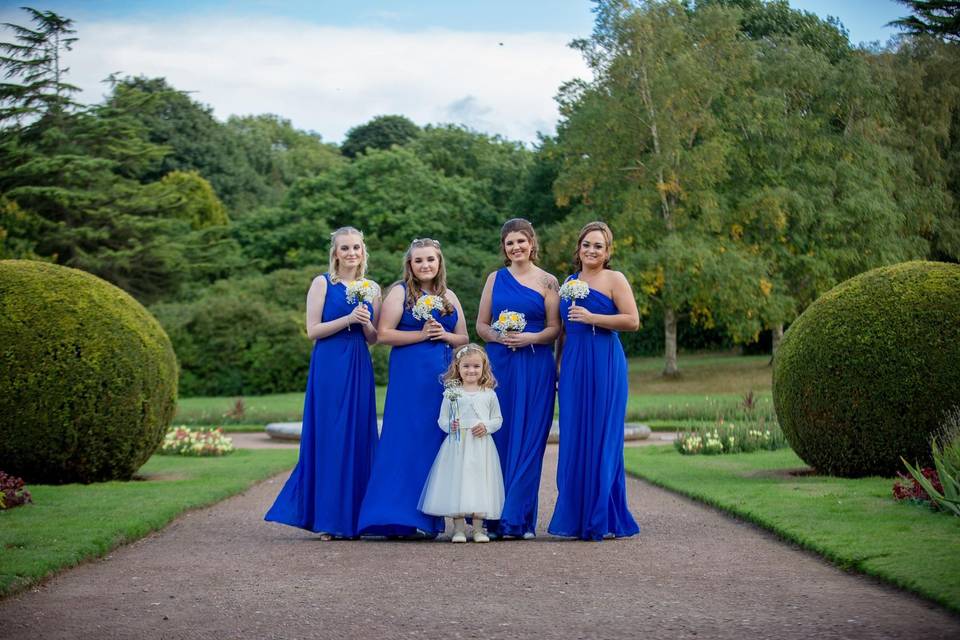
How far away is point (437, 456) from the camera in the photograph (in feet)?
27.3

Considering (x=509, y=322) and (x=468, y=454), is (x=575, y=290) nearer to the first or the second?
(x=509, y=322)

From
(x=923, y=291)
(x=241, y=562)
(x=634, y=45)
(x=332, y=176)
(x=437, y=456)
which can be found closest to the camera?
(x=241, y=562)

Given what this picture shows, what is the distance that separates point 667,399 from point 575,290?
1948 cm

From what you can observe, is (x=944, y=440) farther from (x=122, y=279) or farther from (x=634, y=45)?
(x=122, y=279)

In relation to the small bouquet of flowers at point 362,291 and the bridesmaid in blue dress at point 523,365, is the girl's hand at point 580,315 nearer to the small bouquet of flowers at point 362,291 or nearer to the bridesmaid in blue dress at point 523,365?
the bridesmaid in blue dress at point 523,365

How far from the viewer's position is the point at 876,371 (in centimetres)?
1088

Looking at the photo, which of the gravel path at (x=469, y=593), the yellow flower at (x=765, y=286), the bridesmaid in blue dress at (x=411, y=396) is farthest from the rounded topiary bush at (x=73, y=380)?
the yellow flower at (x=765, y=286)

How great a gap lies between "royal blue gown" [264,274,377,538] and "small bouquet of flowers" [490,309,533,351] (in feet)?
3.68

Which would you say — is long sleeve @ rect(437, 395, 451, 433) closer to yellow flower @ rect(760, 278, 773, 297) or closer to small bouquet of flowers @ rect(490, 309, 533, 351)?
small bouquet of flowers @ rect(490, 309, 533, 351)

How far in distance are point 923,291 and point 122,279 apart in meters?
30.3

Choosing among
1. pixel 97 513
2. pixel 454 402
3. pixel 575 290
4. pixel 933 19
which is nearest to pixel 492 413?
pixel 454 402

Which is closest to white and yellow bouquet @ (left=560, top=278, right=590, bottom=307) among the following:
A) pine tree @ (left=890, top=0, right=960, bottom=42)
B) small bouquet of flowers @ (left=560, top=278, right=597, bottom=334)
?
small bouquet of flowers @ (left=560, top=278, right=597, bottom=334)

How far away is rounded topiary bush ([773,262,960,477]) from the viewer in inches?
423

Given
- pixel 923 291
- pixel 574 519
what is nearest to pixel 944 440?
pixel 923 291
